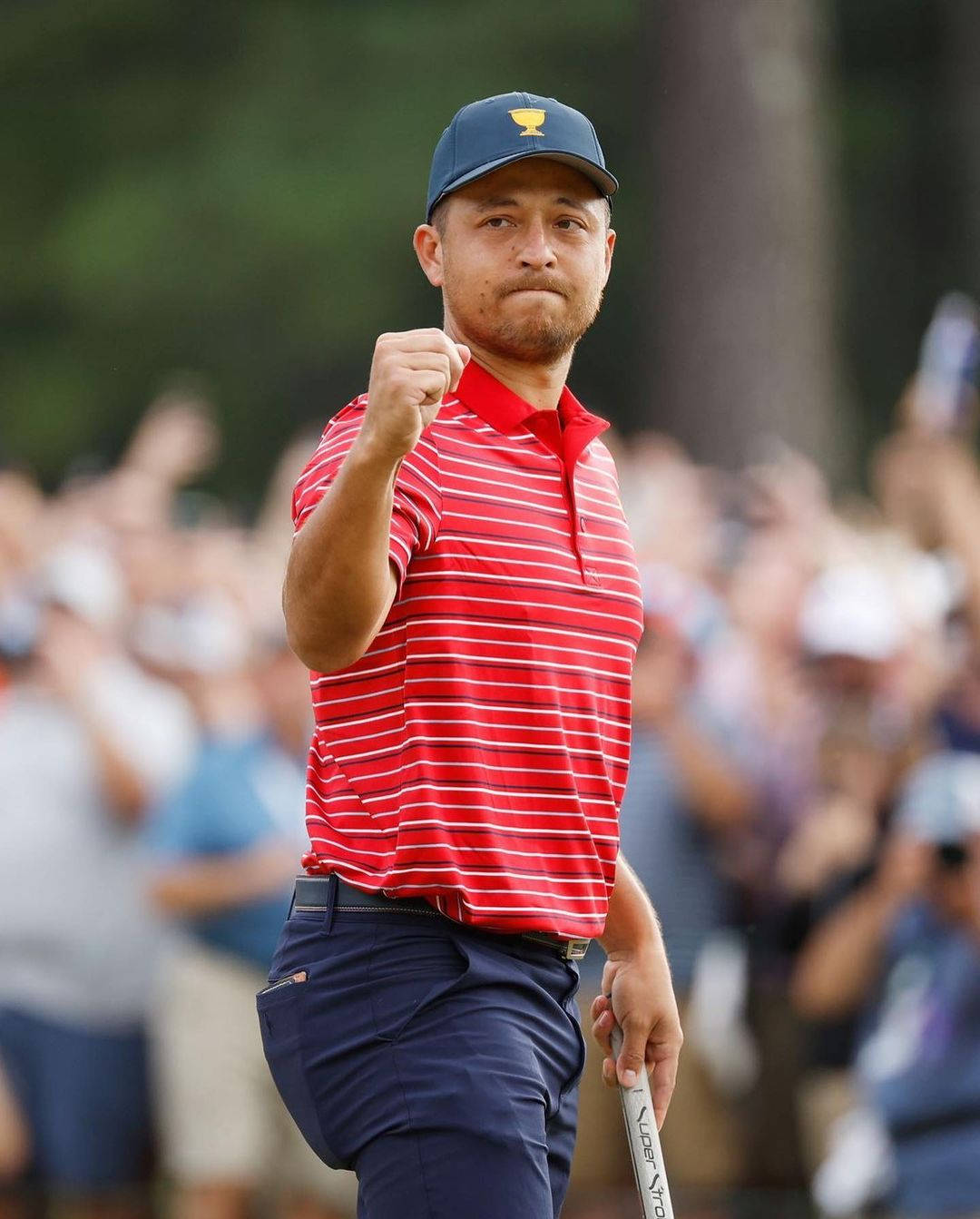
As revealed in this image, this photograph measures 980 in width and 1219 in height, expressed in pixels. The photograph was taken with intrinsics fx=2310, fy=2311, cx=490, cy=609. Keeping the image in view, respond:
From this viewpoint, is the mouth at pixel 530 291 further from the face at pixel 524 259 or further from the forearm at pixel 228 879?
the forearm at pixel 228 879

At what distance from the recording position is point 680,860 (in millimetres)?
7102

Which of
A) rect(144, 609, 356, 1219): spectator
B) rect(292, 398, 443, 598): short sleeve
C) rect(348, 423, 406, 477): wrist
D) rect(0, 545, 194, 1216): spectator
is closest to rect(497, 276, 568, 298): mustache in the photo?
rect(292, 398, 443, 598): short sleeve

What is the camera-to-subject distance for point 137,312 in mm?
18938

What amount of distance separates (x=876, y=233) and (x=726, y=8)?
5.22m

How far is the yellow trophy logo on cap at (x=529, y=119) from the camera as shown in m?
3.15

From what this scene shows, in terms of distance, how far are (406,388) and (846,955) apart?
168 inches

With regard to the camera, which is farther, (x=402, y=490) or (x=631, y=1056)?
(x=631, y=1056)

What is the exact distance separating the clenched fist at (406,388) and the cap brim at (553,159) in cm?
40

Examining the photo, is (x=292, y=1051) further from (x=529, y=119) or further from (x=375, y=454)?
(x=529, y=119)

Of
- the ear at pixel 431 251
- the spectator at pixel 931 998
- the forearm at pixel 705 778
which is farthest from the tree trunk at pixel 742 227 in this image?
the ear at pixel 431 251

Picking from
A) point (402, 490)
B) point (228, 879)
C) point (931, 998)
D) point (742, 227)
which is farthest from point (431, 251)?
point (742, 227)

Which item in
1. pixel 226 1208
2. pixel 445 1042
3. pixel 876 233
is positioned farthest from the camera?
pixel 876 233

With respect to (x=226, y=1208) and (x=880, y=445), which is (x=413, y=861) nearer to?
(x=226, y=1208)

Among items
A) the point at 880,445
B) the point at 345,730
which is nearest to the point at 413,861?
the point at 345,730
